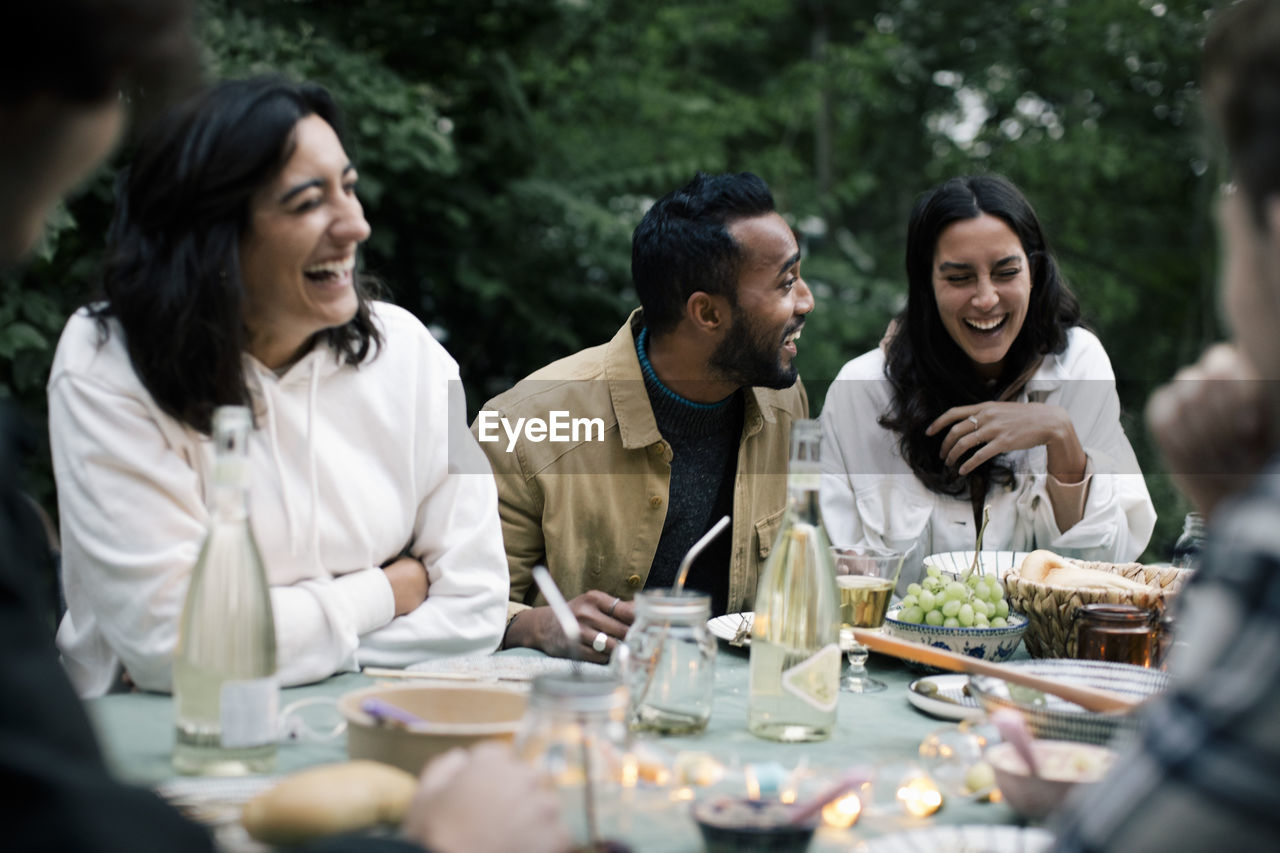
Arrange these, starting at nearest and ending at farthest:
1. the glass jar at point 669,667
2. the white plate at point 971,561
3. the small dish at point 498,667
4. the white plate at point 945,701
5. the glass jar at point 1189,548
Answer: the glass jar at point 669,667 → the white plate at point 945,701 → the small dish at point 498,667 → the glass jar at point 1189,548 → the white plate at point 971,561

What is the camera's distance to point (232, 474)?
137cm

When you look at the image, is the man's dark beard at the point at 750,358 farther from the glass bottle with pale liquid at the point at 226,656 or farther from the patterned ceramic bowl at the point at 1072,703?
the glass bottle with pale liquid at the point at 226,656

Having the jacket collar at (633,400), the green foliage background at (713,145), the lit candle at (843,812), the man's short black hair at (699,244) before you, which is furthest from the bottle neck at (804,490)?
the green foliage background at (713,145)

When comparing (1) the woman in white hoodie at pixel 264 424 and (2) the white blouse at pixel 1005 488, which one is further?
(2) the white blouse at pixel 1005 488

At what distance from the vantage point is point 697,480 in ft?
10.4

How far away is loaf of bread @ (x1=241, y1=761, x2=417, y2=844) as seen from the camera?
113cm

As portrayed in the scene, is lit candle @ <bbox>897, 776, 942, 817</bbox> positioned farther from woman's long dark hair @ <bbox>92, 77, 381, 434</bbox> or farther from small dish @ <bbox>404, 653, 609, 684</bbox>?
woman's long dark hair @ <bbox>92, 77, 381, 434</bbox>

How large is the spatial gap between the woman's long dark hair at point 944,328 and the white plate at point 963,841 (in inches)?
87.8

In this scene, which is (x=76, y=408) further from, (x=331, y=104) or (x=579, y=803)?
(x=579, y=803)

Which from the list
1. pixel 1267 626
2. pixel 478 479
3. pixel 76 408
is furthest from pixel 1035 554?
pixel 76 408

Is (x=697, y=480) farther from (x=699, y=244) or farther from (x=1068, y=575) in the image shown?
(x=1068, y=575)

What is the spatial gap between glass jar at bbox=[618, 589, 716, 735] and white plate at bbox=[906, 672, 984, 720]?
350 millimetres

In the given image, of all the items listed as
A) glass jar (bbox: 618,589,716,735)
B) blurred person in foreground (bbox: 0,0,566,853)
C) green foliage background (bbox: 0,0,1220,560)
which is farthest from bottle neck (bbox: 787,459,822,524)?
green foliage background (bbox: 0,0,1220,560)

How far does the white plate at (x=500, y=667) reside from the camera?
71.6 inches
